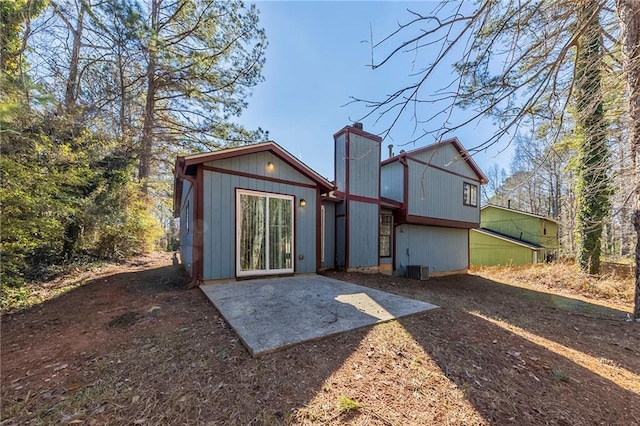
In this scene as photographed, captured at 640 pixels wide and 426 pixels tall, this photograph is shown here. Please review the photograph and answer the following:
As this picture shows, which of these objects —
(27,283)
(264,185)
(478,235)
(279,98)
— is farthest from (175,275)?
(478,235)

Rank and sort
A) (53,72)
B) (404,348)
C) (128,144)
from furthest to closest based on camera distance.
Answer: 1. (128,144)
2. (53,72)
3. (404,348)

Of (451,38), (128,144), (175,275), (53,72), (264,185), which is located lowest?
(175,275)

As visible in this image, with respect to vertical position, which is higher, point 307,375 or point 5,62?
point 5,62

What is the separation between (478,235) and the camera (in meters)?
18.5

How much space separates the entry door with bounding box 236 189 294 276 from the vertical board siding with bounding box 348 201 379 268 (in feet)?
8.77

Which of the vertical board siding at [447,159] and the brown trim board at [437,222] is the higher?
the vertical board siding at [447,159]

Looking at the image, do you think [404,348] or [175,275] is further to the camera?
[175,275]

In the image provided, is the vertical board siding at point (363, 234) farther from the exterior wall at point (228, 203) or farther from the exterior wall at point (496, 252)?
the exterior wall at point (496, 252)

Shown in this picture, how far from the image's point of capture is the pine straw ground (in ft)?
6.91

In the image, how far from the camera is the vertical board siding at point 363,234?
8633 mm

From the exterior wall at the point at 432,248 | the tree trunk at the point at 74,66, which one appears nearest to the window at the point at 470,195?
the exterior wall at the point at 432,248

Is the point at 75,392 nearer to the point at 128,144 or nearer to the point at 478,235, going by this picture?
the point at 128,144

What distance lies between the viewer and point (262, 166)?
6.34 m

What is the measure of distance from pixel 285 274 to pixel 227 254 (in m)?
1.57
